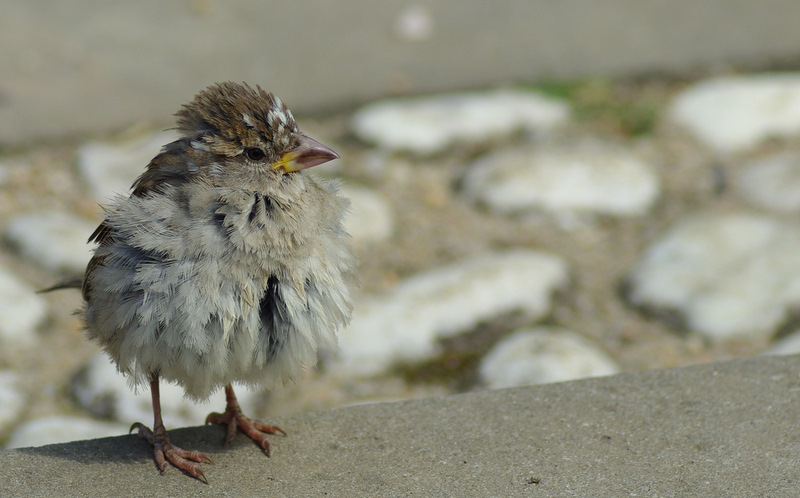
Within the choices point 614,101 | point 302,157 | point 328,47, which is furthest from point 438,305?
point 328,47

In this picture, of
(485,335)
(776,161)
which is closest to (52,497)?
(485,335)

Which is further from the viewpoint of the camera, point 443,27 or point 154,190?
point 443,27

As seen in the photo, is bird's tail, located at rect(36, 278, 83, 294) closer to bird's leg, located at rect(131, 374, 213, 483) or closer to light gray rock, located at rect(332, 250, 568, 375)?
bird's leg, located at rect(131, 374, 213, 483)

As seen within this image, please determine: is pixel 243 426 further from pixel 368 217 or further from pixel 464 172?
pixel 464 172

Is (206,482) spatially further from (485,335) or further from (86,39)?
(86,39)

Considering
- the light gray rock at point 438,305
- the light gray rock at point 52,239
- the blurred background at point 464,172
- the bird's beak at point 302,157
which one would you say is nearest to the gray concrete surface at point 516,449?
the bird's beak at point 302,157

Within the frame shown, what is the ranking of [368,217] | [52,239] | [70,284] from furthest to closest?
[368,217], [52,239], [70,284]

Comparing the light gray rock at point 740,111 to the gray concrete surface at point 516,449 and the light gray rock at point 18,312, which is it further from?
the light gray rock at point 18,312
